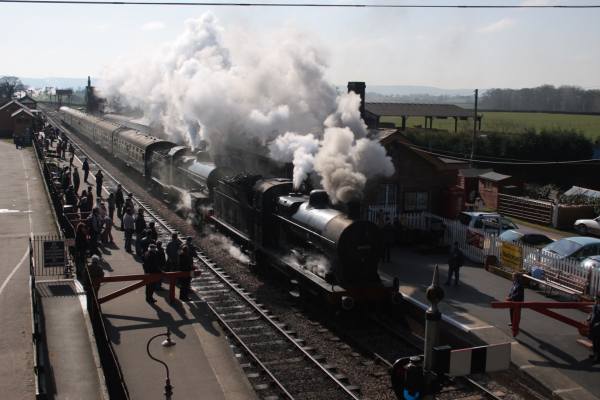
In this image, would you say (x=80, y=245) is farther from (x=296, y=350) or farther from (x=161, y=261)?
(x=296, y=350)

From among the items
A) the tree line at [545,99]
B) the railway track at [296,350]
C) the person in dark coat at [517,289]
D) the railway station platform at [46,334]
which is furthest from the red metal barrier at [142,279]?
the tree line at [545,99]

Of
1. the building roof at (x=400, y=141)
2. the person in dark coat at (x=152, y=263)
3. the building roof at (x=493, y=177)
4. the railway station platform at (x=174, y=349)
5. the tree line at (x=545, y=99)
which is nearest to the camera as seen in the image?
the railway station platform at (x=174, y=349)

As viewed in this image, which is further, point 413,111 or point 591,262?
point 413,111

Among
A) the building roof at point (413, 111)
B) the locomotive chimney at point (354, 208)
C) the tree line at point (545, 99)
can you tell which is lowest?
the locomotive chimney at point (354, 208)

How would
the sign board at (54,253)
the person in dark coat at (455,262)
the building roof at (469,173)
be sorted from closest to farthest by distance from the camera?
the sign board at (54,253) < the person in dark coat at (455,262) < the building roof at (469,173)

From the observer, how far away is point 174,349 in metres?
10.9

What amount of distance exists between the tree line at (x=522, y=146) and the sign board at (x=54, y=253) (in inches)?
1253

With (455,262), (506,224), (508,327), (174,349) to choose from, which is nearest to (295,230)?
(174,349)

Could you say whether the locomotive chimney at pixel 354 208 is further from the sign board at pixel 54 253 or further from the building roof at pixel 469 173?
the building roof at pixel 469 173

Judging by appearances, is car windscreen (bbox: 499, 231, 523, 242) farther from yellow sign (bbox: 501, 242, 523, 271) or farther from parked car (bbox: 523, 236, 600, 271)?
yellow sign (bbox: 501, 242, 523, 271)

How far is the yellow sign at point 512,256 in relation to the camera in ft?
57.0

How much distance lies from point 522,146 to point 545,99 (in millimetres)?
91961

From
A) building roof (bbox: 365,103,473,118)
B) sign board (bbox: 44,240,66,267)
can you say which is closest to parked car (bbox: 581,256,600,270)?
sign board (bbox: 44,240,66,267)

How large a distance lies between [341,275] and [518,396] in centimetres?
410
